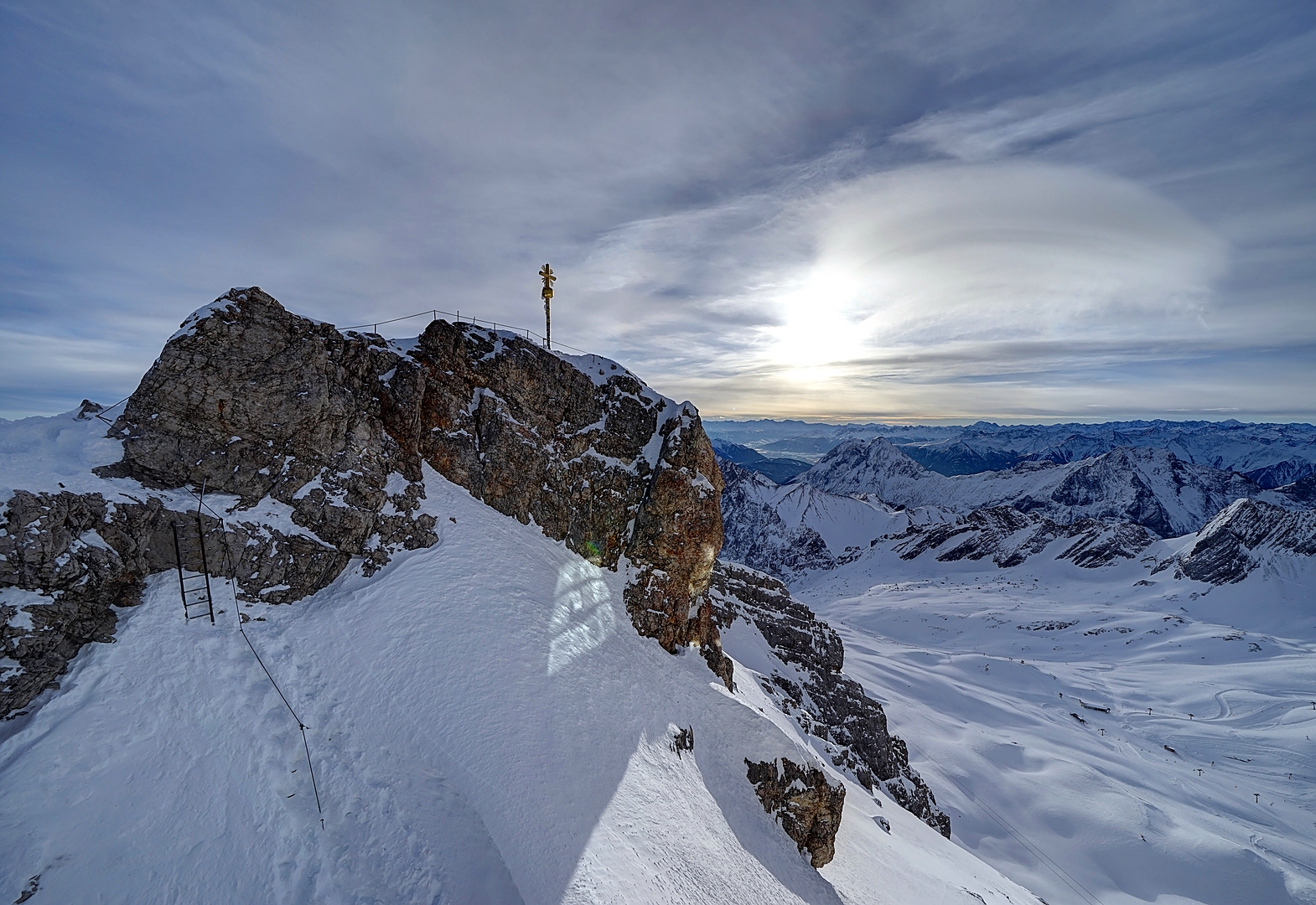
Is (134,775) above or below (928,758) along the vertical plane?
above

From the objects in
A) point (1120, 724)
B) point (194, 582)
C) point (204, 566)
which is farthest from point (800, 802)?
point (1120, 724)

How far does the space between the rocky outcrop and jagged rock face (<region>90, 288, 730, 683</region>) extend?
0.24 feet

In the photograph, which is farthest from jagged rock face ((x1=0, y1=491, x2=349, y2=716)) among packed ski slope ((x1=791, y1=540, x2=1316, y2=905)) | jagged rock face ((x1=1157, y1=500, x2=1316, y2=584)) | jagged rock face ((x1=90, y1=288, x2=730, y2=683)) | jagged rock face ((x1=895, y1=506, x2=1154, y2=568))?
jagged rock face ((x1=895, y1=506, x2=1154, y2=568))

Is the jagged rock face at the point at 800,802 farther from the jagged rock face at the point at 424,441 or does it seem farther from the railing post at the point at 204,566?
the railing post at the point at 204,566

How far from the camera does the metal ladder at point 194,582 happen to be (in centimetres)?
1450

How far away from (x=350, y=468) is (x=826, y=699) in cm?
4330

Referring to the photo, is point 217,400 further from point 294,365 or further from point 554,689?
point 554,689

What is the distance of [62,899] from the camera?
8547 mm

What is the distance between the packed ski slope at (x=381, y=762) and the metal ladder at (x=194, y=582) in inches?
12.2

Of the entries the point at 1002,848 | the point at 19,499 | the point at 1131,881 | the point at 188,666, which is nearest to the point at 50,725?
the point at 188,666

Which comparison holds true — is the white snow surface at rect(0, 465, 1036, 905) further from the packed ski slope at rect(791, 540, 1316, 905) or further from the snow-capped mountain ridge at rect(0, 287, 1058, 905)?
the packed ski slope at rect(791, 540, 1316, 905)

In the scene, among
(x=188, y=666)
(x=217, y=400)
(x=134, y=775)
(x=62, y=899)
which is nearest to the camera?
(x=62, y=899)

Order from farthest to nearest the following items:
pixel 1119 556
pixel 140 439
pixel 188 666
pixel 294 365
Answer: pixel 1119 556 → pixel 294 365 → pixel 140 439 → pixel 188 666

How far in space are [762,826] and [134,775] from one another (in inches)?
816
